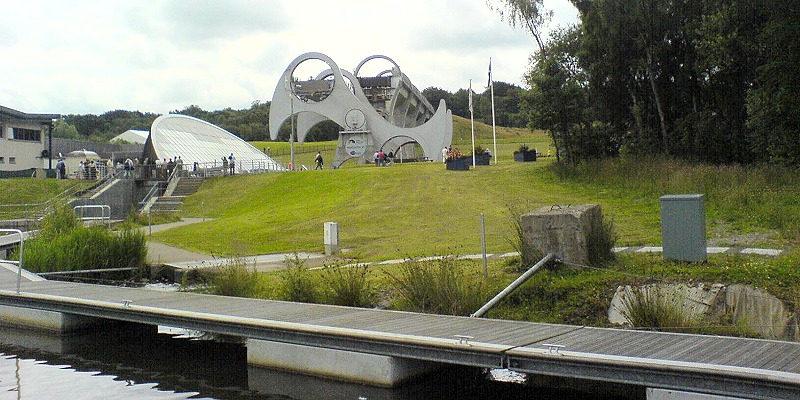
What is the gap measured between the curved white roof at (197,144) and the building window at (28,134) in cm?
960

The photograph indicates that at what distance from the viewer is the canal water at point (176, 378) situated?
9.04 m

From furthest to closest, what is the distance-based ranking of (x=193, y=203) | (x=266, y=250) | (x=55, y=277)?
(x=193, y=203), (x=266, y=250), (x=55, y=277)

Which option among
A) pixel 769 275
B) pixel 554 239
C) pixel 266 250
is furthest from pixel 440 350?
pixel 266 250

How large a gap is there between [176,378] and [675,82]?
31858 mm

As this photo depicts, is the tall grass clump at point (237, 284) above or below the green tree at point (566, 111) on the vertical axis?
below

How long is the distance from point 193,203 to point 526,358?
118ft

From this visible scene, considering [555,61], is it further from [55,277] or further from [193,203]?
[55,277]

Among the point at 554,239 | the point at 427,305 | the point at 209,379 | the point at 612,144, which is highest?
the point at 612,144

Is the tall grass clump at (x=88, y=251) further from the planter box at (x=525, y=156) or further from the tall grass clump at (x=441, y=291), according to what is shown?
the planter box at (x=525, y=156)

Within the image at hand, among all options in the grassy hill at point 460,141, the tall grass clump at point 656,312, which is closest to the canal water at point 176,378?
Answer: the tall grass clump at point 656,312

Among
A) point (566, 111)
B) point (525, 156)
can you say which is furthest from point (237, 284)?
point (525, 156)

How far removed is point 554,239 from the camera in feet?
39.0

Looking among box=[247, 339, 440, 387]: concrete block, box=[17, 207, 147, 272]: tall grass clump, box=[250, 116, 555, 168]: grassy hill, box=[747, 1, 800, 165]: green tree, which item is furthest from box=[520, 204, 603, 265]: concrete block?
box=[250, 116, 555, 168]: grassy hill

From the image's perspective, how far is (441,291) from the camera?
36.1ft
